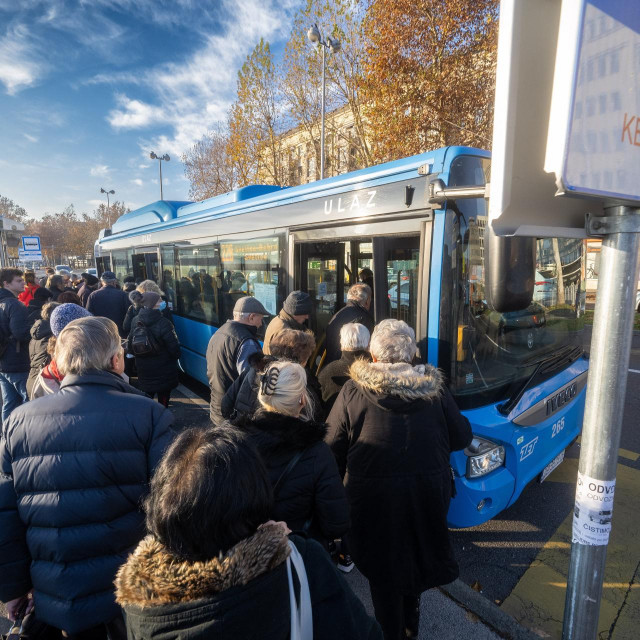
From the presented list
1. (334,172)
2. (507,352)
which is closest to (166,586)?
(507,352)

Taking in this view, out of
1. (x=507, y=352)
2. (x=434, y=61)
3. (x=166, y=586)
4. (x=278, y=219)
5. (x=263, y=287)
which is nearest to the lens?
(x=166, y=586)

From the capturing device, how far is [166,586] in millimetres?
981

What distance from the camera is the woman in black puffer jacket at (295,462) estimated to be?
176cm

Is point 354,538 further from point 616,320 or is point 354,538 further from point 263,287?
point 263,287

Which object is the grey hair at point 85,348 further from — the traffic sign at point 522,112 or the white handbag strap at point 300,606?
the traffic sign at point 522,112

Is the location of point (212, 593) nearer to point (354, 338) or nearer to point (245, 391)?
point (245, 391)

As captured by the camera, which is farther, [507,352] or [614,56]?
[507,352]

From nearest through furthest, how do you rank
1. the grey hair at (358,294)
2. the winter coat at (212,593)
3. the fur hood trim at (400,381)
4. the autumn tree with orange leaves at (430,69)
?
the winter coat at (212,593) → the fur hood trim at (400,381) → the grey hair at (358,294) → the autumn tree with orange leaves at (430,69)

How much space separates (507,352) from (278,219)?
9.58 feet

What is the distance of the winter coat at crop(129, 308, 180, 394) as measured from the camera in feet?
16.4

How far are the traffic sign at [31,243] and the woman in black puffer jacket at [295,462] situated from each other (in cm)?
1993

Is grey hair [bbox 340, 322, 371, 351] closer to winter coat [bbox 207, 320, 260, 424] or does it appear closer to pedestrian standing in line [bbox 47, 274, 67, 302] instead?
winter coat [bbox 207, 320, 260, 424]

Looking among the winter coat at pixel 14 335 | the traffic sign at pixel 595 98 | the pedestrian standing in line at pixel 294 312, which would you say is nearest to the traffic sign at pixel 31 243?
the winter coat at pixel 14 335

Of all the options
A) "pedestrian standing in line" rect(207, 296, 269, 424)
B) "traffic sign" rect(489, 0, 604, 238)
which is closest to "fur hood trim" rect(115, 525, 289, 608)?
"traffic sign" rect(489, 0, 604, 238)
